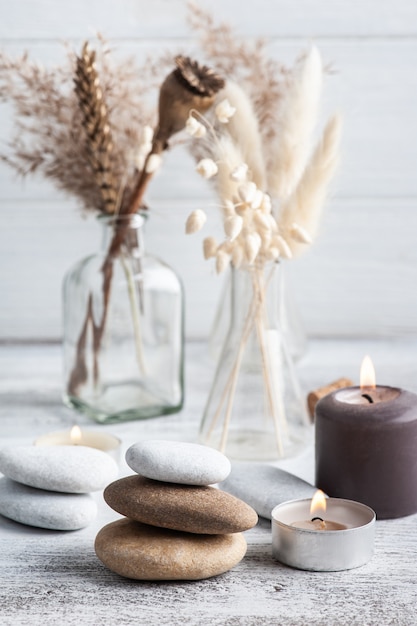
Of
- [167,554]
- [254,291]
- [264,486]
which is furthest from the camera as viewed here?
[254,291]

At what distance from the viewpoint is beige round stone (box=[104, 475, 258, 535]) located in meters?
0.59

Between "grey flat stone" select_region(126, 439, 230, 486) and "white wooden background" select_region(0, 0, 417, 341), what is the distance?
0.71m

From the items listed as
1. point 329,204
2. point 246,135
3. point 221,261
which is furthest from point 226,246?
point 329,204

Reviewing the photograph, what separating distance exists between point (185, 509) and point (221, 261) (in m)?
0.24

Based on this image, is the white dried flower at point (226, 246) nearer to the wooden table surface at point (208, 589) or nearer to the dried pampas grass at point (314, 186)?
the dried pampas grass at point (314, 186)

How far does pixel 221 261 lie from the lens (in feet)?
2.48

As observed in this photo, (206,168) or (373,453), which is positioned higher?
(206,168)

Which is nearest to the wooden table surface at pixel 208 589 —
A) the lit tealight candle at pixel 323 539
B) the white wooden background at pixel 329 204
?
the lit tealight candle at pixel 323 539

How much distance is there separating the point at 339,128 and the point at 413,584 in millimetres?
398

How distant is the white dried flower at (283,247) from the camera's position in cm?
77

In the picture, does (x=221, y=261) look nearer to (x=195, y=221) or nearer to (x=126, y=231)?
(x=195, y=221)

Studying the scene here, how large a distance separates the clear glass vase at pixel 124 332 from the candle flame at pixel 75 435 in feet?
0.59

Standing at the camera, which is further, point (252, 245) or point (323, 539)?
point (252, 245)

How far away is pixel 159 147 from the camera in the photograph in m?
0.94
